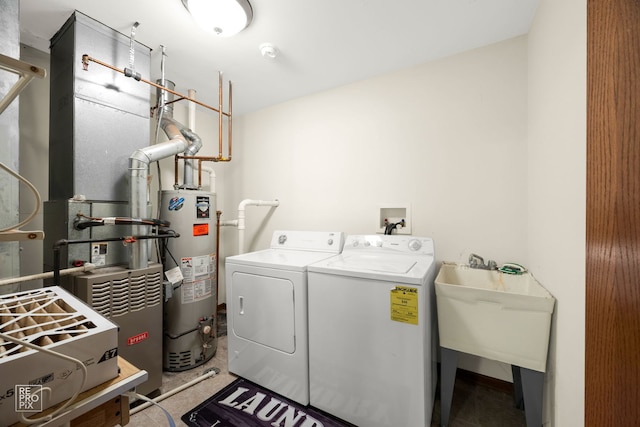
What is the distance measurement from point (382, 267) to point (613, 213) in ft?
3.21

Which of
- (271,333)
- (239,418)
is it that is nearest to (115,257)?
(271,333)

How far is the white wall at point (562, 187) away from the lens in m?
0.92

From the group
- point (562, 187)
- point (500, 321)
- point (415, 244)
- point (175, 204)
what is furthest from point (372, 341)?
point (175, 204)

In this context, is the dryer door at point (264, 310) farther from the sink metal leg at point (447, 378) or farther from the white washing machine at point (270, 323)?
the sink metal leg at point (447, 378)

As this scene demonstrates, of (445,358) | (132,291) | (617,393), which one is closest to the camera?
(617,393)

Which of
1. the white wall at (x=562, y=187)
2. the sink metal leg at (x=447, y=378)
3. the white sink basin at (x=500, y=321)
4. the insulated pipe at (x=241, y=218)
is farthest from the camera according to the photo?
the insulated pipe at (x=241, y=218)

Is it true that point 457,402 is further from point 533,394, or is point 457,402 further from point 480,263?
point 480,263

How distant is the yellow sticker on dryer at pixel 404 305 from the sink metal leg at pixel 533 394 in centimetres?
63

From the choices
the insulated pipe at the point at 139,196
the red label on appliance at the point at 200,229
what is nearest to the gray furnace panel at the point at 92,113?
the insulated pipe at the point at 139,196

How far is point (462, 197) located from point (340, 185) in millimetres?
1029

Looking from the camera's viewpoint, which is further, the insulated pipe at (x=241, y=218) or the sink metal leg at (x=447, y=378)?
the insulated pipe at (x=241, y=218)

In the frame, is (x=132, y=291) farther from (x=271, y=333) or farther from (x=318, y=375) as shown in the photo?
(x=318, y=375)

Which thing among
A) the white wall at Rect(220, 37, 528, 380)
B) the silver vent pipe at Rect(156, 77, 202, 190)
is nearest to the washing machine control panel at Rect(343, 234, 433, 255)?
the white wall at Rect(220, 37, 528, 380)

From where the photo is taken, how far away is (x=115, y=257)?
1.70 meters
